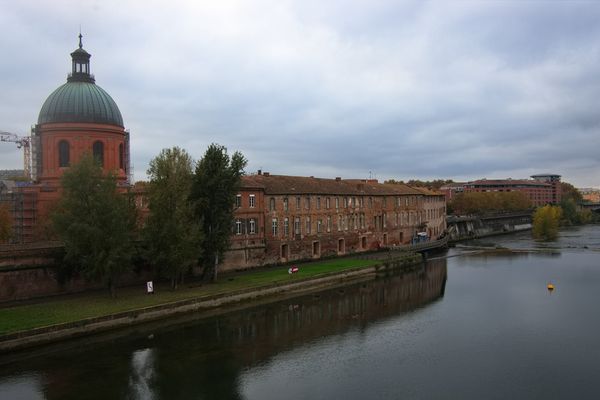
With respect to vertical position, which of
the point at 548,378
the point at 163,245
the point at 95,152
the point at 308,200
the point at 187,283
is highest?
the point at 95,152

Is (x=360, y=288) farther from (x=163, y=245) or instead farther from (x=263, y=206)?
(x=163, y=245)

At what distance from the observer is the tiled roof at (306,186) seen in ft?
154

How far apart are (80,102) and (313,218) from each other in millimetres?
24026

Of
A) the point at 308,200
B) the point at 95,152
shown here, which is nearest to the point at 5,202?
the point at 95,152

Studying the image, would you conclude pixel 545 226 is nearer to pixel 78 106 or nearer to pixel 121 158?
pixel 121 158

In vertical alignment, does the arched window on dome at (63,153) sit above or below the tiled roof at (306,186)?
above

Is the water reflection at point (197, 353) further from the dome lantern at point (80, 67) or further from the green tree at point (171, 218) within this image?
the dome lantern at point (80, 67)

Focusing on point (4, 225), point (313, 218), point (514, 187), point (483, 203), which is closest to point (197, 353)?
point (4, 225)

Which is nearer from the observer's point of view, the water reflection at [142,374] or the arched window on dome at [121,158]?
the water reflection at [142,374]

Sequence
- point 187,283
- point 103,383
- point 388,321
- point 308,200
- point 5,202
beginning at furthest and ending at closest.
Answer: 1. point 308,200
2. point 5,202
3. point 187,283
4. point 388,321
5. point 103,383

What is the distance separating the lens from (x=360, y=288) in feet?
135

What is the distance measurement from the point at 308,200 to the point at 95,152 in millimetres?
20486

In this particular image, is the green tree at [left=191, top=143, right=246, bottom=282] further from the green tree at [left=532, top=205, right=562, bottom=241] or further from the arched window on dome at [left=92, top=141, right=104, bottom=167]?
the green tree at [left=532, top=205, right=562, bottom=241]

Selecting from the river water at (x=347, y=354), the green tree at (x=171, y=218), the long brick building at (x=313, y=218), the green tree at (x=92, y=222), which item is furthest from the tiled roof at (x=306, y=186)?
the green tree at (x=92, y=222)
